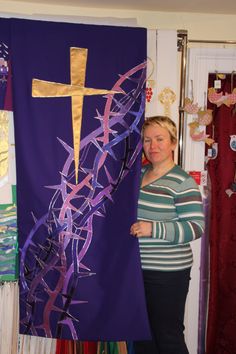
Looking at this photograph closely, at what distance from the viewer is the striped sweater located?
64.7 inches

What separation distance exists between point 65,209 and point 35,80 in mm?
627

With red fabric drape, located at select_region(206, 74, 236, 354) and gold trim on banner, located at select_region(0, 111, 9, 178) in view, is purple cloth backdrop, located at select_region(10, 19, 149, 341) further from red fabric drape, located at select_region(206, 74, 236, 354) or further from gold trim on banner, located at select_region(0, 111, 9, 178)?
red fabric drape, located at select_region(206, 74, 236, 354)

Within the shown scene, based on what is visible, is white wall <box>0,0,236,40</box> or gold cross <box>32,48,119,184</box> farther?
white wall <box>0,0,236,40</box>

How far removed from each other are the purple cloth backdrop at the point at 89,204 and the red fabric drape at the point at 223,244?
0.64 metres

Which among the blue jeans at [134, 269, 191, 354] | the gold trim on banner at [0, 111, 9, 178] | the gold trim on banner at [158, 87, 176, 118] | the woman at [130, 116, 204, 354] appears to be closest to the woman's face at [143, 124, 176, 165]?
the woman at [130, 116, 204, 354]

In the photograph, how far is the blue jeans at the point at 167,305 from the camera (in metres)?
1.70

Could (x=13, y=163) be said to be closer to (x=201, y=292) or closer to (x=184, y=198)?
(x=184, y=198)

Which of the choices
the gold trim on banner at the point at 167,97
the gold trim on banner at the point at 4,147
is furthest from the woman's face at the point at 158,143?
the gold trim on banner at the point at 4,147

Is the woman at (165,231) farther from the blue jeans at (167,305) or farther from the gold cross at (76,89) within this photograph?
the gold cross at (76,89)

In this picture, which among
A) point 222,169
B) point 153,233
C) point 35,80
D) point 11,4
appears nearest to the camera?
point 153,233

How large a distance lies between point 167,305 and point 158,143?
2.45 ft

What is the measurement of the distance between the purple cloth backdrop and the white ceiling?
30cm

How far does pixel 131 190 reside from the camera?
1.79 m

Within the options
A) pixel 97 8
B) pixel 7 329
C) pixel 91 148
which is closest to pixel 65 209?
pixel 91 148
